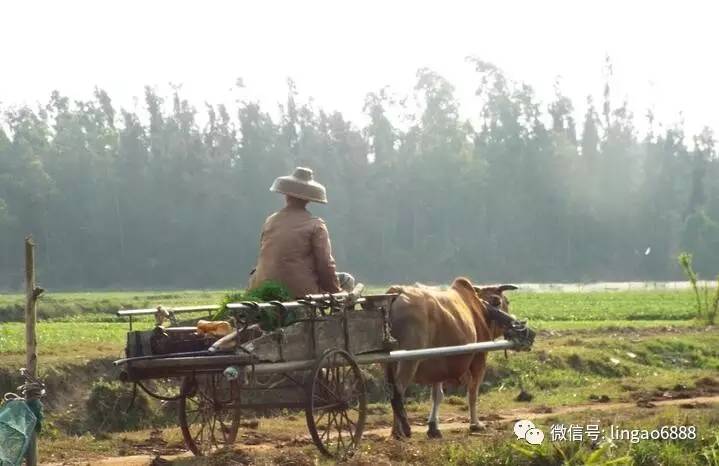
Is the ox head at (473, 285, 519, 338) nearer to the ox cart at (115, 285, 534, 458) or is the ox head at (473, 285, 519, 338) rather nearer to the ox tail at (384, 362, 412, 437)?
the ox cart at (115, 285, 534, 458)

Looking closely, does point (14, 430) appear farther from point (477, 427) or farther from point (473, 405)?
point (473, 405)

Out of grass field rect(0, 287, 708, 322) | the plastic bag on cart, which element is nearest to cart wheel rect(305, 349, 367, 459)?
the plastic bag on cart

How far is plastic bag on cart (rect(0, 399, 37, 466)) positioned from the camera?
8.17 meters

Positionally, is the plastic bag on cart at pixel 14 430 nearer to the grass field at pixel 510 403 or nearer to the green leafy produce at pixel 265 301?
the grass field at pixel 510 403

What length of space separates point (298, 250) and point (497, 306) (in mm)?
4683

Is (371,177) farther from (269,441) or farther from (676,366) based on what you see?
(269,441)

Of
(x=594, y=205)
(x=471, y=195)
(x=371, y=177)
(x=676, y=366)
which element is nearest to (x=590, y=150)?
(x=594, y=205)

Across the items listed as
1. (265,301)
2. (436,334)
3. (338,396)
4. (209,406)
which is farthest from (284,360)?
(436,334)

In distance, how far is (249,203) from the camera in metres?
78.3

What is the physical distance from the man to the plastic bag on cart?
126 inches

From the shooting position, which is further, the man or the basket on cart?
the man

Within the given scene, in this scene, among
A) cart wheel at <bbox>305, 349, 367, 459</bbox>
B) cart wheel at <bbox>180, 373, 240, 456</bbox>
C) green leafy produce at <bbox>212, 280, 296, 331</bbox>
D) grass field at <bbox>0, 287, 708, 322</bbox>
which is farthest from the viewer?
grass field at <bbox>0, 287, 708, 322</bbox>

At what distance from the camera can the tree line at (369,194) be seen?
75750 mm

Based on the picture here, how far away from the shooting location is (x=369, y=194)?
81500 millimetres
